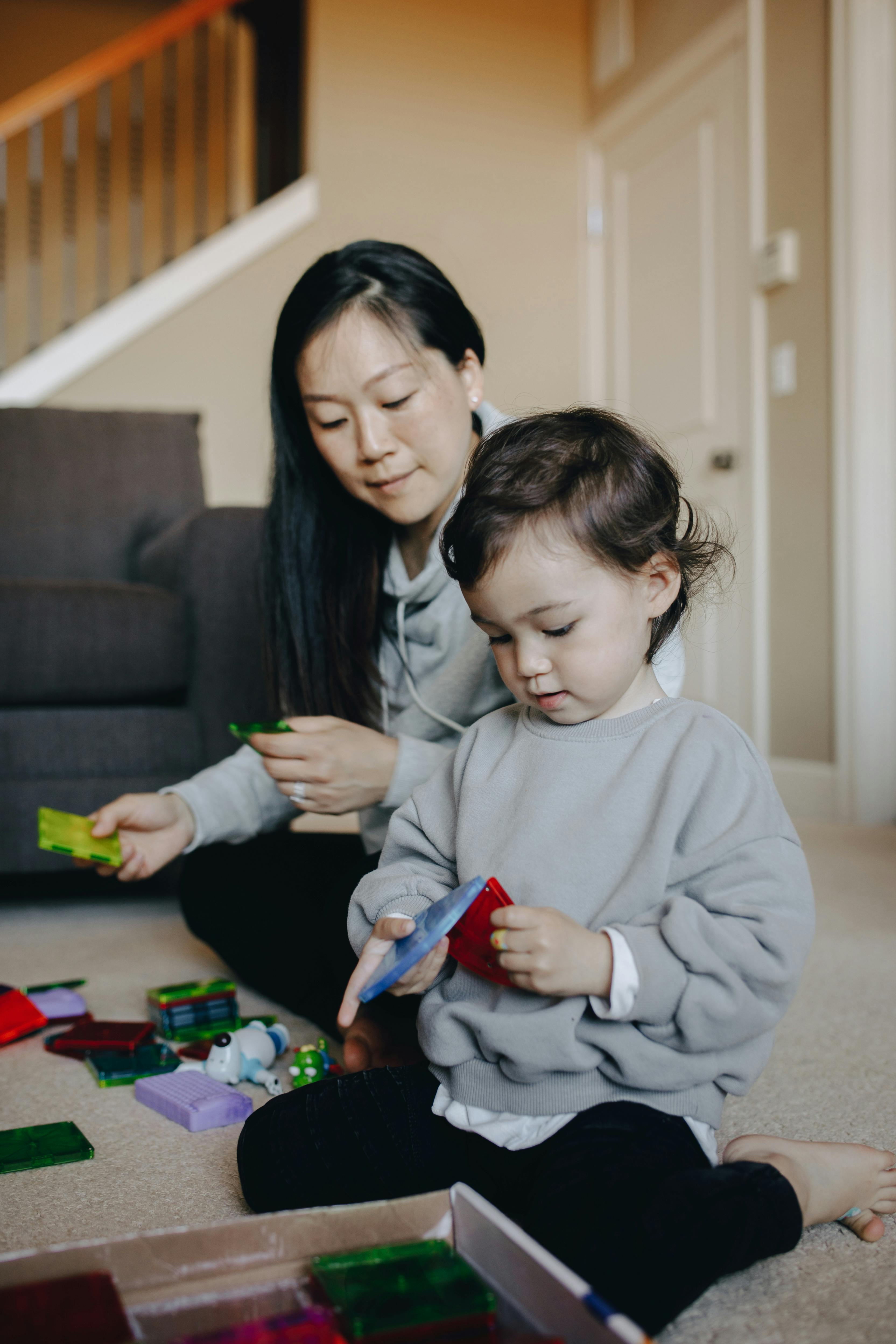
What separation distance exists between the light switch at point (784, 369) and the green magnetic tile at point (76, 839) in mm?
2300

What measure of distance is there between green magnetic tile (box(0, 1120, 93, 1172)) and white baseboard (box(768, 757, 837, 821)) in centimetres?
207

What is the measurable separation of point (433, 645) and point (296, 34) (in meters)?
4.61

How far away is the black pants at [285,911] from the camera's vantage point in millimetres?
1062

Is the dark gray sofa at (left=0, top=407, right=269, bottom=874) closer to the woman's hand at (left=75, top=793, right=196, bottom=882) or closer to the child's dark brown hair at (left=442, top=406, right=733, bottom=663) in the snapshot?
the woman's hand at (left=75, top=793, right=196, bottom=882)

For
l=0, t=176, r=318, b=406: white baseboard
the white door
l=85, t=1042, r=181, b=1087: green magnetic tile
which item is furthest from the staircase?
l=85, t=1042, r=181, b=1087: green magnetic tile

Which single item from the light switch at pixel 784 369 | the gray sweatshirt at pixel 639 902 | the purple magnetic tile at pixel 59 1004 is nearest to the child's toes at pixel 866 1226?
the gray sweatshirt at pixel 639 902

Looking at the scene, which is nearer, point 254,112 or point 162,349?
point 162,349

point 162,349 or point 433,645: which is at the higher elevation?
point 162,349

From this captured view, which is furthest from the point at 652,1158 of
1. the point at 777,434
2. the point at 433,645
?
the point at 777,434

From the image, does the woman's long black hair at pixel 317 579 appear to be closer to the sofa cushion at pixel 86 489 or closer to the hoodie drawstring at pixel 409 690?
the hoodie drawstring at pixel 409 690

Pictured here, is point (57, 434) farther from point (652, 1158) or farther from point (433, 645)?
point (652, 1158)

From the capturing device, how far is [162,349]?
3.56m

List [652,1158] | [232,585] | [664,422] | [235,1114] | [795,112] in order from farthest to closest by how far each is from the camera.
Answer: [664,422]
[795,112]
[232,585]
[235,1114]
[652,1158]

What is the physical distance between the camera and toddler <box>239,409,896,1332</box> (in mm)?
634
